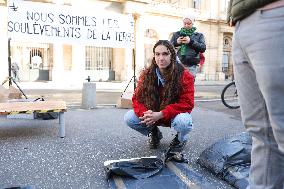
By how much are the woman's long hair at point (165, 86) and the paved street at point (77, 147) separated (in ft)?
2.08

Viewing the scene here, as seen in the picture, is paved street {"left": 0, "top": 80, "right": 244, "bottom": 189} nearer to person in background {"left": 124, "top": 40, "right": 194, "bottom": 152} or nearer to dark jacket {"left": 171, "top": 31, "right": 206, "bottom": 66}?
person in background {"left": 124, "top": 40, "right": 194, "bottom": 152}

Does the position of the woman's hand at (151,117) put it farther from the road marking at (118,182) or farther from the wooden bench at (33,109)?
the wooden bench at (33,109)

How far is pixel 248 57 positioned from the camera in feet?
4.57

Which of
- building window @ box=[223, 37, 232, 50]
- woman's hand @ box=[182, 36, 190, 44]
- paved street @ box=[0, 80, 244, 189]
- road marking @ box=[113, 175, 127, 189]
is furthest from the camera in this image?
building window @ box=[223, 37, 232, 50]

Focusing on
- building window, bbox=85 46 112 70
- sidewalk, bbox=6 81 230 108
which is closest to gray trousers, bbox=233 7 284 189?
sidewalk, bbox=6 81 230 108

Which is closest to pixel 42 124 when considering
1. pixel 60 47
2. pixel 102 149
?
pixel 102 149

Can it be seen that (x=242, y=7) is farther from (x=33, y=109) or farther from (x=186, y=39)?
(x=186, y=39)

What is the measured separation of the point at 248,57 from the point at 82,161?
8.31 feet

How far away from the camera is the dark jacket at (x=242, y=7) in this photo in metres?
1.27

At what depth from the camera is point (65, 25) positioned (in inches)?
323

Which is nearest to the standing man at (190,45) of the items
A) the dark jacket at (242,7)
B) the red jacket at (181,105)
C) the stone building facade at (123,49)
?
the red jacket at (181,105)

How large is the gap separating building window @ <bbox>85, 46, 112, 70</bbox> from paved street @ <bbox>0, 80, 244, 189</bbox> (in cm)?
2260

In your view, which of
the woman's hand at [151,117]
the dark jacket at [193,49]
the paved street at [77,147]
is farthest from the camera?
the dark jacket at [193,49]

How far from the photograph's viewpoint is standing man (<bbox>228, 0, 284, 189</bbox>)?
122 centimetres
